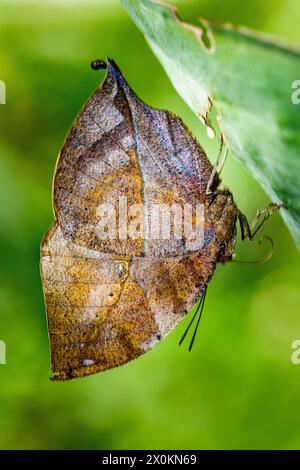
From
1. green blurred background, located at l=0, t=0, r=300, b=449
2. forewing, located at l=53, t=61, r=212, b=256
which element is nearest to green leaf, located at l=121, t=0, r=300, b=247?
forewing, located at l=53, t=61, r=212, b=256

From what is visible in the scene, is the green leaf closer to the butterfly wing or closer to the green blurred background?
the butterfly wing

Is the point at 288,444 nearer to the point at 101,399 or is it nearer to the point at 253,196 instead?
the point at 101,399

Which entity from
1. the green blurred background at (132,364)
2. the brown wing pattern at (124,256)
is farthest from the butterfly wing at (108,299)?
the green blurred background at (132,364)

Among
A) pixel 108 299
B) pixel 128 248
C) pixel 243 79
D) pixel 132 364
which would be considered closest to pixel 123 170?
pixel 128 248

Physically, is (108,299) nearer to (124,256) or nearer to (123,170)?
(124,256)

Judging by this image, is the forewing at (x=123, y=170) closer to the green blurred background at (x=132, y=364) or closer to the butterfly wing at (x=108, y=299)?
the butterfly wing at (x=108, y=299)

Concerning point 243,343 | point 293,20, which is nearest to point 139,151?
point 293,20
